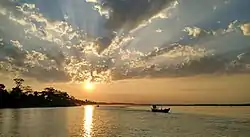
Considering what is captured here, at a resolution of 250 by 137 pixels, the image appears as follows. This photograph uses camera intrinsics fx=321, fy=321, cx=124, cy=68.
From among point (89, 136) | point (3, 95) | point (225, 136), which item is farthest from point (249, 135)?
point (3, 95)

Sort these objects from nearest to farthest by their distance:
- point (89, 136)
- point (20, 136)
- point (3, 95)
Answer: point (20, 136) < point (89, 136) < point (3, 95)

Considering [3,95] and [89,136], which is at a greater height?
[3,95]

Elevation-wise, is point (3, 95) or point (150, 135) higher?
point (3, 95)

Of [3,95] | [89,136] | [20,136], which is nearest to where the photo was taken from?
[20,136]

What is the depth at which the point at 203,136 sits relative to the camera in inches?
2525

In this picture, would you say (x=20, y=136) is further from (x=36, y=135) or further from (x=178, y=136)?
(x=178, y=136)

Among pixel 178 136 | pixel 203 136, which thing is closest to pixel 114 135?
pixel 178 136

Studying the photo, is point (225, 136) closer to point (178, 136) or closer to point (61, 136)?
point (178, 136)

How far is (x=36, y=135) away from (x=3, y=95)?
151914 mm

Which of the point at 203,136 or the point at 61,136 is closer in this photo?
the point at 61,136

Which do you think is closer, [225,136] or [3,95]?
[225,136]

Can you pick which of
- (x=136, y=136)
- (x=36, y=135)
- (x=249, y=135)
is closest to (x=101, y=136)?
(x=136, y=136)

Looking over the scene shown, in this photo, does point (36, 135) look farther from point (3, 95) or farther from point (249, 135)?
point (3, 95)

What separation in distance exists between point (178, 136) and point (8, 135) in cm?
3251
